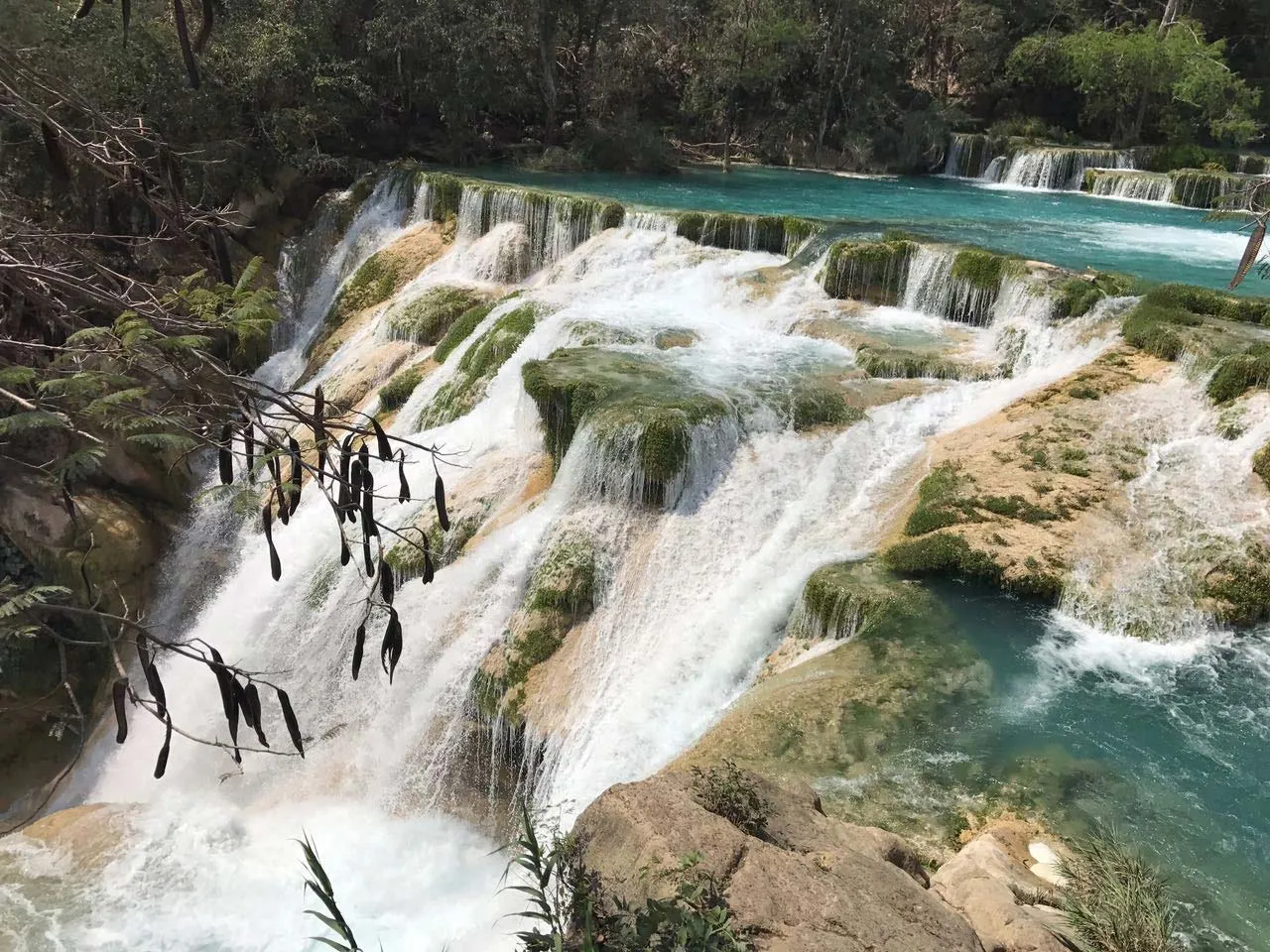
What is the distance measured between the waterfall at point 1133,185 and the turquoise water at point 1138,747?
61.6 ft

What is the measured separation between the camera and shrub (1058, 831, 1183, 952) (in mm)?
4152

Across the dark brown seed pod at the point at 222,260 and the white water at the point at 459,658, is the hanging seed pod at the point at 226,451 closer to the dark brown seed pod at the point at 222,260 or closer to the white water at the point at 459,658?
the dark brown seed pod at the point at 222,260

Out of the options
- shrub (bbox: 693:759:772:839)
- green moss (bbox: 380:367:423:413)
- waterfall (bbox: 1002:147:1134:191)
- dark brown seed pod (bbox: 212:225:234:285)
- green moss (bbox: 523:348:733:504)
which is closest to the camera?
dark brown seed pod (bbox: 212:225:234:285)

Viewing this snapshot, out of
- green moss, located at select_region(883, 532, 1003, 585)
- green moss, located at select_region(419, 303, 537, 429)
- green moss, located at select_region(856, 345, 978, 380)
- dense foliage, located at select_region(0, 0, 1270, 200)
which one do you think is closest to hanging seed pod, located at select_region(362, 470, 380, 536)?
green moss, located at select_region(883, 532, 1003, 585)

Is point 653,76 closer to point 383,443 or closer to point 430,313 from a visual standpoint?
point 430,313

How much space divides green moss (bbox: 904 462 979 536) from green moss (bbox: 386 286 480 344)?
8.20m

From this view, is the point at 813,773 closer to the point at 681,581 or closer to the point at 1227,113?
the point at 681,581

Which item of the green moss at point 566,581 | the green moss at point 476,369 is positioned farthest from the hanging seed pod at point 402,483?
the green moss at point 476,369

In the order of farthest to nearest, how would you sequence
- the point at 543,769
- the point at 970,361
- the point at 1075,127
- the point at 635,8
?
the point at 1075,127
the point at 635,8
the point at 970,361
the point at 543,769

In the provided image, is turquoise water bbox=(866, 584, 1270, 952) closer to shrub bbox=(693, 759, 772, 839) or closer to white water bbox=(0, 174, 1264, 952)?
white water bbox=(0, 174, 1264, 952)

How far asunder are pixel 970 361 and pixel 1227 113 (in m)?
23.0

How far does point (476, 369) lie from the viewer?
39.0ft

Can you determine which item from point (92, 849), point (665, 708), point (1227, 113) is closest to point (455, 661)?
point (665, 708)

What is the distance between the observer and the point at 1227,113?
2656 centimetres
